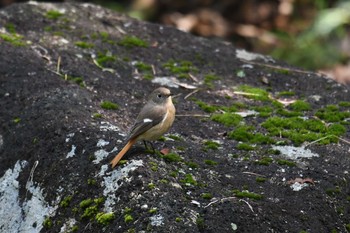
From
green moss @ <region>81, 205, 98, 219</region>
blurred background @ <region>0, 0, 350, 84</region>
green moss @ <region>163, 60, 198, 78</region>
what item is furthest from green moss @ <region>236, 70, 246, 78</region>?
blurred background @ <region>0, 0, 350, 84</region>

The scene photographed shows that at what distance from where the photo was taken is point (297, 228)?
4195 millimetres

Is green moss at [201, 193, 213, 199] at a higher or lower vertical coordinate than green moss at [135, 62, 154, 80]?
higher

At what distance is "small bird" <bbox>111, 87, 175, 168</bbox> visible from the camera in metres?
4.77

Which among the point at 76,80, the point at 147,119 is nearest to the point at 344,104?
the point at 147,119

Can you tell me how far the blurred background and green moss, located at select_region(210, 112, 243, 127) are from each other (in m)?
5.54

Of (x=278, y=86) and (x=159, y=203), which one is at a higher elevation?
(x=159, y=203)

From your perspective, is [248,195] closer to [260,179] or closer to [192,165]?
[260,179]

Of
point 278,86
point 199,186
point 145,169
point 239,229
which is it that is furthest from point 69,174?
point 278,86

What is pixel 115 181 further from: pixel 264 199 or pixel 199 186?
pixel 264 199

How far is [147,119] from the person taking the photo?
4934 mm

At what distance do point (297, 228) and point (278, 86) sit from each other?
8.36 ft

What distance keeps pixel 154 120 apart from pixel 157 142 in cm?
27

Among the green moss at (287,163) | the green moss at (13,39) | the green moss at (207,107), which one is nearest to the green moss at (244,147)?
the green moss at (287,163)

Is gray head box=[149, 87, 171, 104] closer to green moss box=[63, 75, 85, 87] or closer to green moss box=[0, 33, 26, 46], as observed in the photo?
green moss box=[63, 75, 85, 87]
